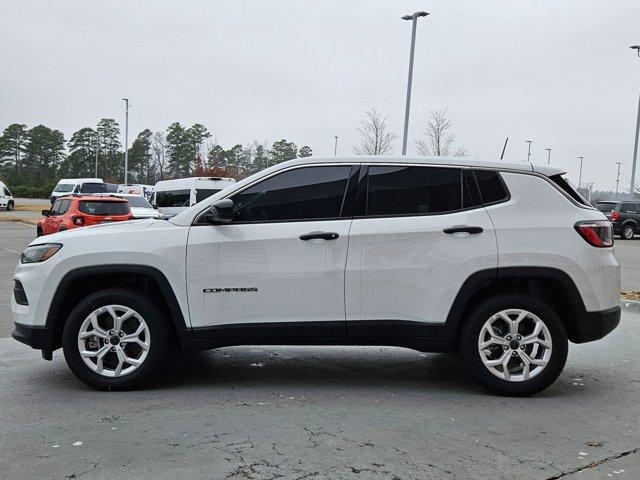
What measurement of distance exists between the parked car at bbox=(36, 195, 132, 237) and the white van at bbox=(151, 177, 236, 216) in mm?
8353

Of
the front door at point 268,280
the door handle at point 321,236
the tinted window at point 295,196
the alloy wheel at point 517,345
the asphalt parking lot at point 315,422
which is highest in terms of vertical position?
the tinted window at point 295,196

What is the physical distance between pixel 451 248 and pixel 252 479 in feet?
7.62

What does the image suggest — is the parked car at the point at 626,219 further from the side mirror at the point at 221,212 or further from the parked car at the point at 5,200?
the parked car at the point at 5,200

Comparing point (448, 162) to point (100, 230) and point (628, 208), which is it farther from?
point (628, 208)

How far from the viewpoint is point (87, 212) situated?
1584 cm

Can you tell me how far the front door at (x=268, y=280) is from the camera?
4.84 metres

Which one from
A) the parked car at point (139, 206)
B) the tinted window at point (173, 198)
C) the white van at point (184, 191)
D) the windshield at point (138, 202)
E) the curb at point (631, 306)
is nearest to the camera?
the curb at point (631, 306)

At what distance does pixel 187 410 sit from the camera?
14.8 ft

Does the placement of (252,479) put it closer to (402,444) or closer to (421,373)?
(402,444)

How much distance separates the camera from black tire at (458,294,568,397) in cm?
482

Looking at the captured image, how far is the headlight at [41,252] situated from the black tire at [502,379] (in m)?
3.22

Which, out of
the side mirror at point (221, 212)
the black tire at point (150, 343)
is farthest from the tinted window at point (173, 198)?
the side mirror at point (221, 212)

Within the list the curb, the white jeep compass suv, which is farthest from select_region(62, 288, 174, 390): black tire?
the curb

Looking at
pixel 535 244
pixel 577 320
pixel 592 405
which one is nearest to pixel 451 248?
pixel 535 244
